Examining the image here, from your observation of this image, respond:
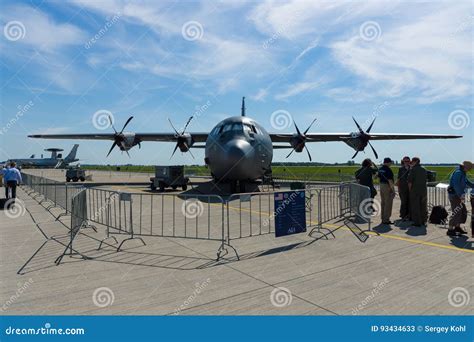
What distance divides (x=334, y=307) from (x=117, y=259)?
4.48 meters

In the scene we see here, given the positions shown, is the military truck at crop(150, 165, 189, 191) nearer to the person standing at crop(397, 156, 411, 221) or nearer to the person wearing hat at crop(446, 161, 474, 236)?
the person standing at crop(397, 156, 411, 221)

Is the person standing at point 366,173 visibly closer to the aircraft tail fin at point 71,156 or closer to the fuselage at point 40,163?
the aircraft tail fin at point 71,156

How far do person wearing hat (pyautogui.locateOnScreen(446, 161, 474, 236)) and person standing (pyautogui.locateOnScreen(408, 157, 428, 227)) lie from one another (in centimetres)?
97

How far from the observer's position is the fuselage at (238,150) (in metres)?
14.9

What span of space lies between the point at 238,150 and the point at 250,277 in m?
9.89

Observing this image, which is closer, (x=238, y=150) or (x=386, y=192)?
(x=386, y=192)

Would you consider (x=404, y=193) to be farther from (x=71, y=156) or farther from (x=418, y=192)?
(x=71, y=156)

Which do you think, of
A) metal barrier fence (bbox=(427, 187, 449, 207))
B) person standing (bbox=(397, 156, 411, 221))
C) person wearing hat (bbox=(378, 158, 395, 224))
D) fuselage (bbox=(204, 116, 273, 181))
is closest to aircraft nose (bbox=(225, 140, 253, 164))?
fuselage (bbox=(204, 116, 273, 181))

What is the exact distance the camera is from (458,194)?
321 inches

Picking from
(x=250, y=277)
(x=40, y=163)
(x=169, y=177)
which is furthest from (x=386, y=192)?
(x=40, y=163)

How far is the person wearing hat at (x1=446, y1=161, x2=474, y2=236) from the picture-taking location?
26.5 ft

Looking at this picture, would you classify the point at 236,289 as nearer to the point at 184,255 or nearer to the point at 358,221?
the point at 184,255

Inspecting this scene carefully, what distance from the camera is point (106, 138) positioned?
87.9 ft

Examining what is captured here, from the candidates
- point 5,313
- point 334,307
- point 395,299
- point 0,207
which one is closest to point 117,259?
point 5,313
